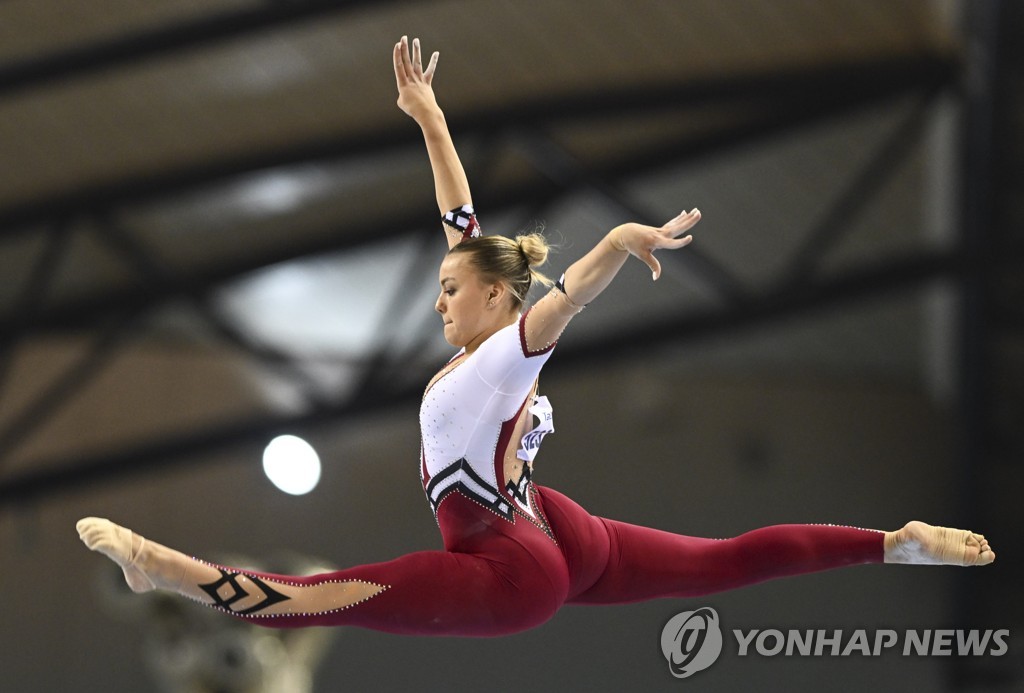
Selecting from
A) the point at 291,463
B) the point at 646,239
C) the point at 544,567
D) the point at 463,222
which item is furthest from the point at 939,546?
the point at 291,463

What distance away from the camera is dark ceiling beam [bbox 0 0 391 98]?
5.66m

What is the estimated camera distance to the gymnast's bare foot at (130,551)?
2539 mm

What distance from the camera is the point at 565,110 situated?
6402 mm

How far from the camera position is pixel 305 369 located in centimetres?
793

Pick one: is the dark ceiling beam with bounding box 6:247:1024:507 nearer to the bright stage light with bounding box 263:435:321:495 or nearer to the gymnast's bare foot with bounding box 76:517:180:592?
the bright stage light with bounding box 263:435:321:495

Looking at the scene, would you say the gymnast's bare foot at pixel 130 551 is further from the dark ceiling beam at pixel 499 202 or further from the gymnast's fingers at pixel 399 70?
the dark ceiling beam at pixel 499 202

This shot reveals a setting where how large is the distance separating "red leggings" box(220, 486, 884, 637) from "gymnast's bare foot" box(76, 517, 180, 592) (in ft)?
0.78

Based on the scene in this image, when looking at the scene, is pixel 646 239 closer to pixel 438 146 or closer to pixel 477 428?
pixel 477 428

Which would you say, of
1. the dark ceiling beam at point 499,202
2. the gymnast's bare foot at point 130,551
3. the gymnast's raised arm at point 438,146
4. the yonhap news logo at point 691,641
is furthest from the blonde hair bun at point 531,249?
the dark ceiling beam at point 499,202

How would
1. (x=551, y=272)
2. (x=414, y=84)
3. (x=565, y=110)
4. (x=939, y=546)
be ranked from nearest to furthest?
(x=939, y=546)
(x=414, y=84)
(x=565, y=110)
(x=551, y=272)

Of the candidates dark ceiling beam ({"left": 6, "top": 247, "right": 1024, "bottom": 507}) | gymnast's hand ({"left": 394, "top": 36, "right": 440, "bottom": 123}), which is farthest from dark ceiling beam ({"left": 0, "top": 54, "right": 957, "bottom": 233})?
gymnast's hand ({"left": 394, "top": 36, "right": 440, "bottom": 123})

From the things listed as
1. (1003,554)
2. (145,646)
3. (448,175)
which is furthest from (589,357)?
(448,175)

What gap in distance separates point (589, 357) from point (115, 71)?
3.11 metres

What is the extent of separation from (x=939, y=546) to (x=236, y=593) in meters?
1.64
